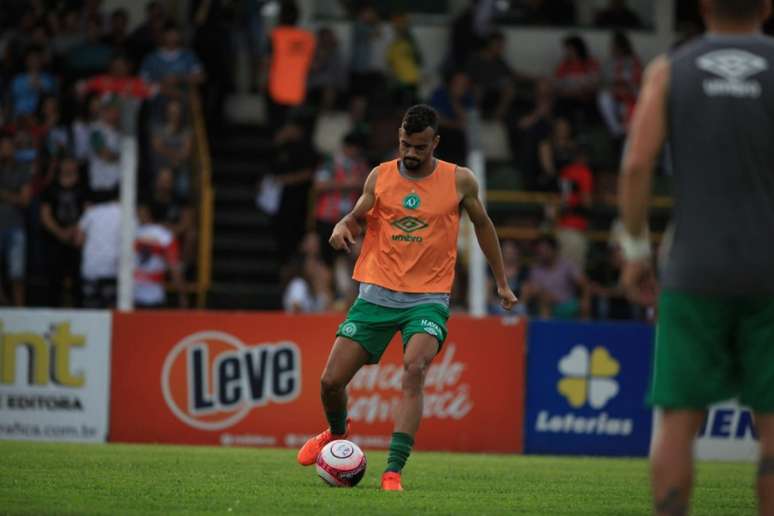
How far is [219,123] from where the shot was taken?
22.7 metres

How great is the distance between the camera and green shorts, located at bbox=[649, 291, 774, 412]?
6.23m

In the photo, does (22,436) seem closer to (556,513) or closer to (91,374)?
(91,374)

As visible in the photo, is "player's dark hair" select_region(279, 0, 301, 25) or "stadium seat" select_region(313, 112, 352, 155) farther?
"stadium seat" select_region(313, 112, 352, 155)

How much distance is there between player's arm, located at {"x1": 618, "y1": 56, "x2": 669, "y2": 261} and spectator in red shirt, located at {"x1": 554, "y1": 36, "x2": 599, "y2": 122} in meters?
16.7

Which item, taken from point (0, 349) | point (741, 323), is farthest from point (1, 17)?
point (741, 323)

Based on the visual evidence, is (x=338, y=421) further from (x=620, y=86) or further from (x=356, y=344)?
(x=620, y=86)

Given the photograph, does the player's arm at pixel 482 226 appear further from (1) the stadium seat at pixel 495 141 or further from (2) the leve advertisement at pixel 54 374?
(1) the stadium seat at pixel 495 141

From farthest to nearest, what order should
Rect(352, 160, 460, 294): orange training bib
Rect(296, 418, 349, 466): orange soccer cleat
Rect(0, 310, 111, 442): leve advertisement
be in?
1. Rect(0, 310, 111, 442): leve advertisement
2. Rect(296, 418, 349, 466): orange soccer cleat
3. Rect(352, 160, 460, 294): orange training bib

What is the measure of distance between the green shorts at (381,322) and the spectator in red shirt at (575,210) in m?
9.46

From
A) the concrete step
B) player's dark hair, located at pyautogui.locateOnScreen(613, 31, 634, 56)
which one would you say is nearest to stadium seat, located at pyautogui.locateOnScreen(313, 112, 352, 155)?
the concrete step

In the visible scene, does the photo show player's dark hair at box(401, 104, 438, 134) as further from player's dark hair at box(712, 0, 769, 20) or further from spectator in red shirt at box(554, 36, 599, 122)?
spectator in red shirt at box(554, 36, 599, 122)

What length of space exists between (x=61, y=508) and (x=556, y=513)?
8.86 feet

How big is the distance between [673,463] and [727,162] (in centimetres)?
118

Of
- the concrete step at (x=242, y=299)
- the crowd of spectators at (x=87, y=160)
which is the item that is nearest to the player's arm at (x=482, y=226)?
the crowd of spectators at (x=87, y=160)
